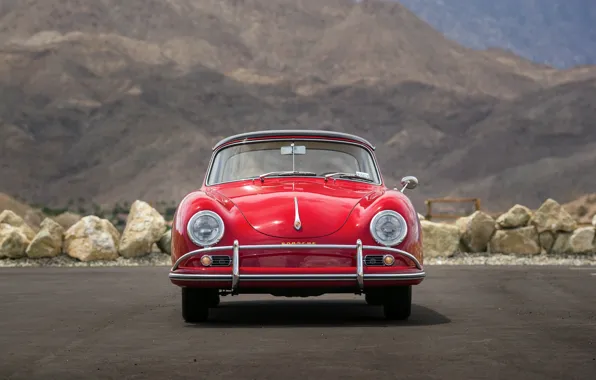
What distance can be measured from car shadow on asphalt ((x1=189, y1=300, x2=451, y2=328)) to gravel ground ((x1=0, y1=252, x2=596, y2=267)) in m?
13.2

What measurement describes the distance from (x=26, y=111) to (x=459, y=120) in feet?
157

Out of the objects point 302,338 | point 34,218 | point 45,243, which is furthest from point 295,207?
point 34,218

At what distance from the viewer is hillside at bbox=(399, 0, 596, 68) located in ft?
575

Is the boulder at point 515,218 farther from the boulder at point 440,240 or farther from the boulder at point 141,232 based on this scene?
the boulder at point 141,232

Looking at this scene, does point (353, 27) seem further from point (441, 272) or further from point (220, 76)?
point (441, 272)

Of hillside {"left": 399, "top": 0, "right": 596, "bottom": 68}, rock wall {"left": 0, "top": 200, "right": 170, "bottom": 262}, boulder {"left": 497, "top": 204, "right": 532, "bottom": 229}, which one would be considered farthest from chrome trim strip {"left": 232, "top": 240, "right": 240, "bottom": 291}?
hillside {"left": 399, "top": 0, "right": 596, "bottom": 68}

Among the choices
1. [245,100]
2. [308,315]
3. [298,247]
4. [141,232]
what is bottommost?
[308,315]

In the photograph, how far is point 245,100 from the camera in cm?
10706

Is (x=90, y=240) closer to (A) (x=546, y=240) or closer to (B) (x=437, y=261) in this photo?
(B) (x=437, y=261)

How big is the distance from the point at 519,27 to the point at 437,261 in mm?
166328

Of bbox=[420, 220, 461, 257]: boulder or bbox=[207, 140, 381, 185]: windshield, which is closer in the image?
bbox=[207, 140, 381, 185]: windshield

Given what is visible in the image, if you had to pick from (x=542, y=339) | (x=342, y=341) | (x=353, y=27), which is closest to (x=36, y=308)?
(x=342, y=341)

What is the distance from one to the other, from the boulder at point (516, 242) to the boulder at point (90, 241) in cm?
1035

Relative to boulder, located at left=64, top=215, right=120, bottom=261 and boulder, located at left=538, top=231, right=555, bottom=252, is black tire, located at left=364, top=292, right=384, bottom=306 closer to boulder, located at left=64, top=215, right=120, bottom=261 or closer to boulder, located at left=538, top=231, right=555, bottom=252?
boulder, located at left=64, top=215, right=120, bottom=261
